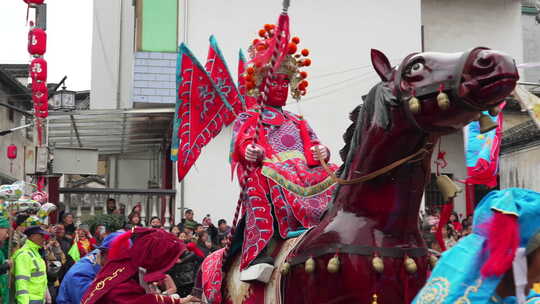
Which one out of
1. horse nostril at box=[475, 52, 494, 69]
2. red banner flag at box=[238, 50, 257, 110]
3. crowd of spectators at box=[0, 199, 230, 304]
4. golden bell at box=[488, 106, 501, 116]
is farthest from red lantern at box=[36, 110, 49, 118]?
horse nostril at box=[475, 52, 494, 69]

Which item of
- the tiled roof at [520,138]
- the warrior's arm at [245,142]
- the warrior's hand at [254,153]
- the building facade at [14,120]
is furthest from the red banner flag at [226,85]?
the building facade at [14,120]

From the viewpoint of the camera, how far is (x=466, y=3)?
26141 millimetres

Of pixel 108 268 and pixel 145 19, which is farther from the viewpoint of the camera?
pixel 145 19

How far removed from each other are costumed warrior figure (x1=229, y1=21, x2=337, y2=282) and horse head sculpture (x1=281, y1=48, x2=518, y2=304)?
3.00 ft

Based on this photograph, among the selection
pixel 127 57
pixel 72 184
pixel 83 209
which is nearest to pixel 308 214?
pixel 83 209

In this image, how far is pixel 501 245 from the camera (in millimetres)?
3172

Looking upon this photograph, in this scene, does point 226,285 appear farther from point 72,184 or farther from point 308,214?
point 72,184

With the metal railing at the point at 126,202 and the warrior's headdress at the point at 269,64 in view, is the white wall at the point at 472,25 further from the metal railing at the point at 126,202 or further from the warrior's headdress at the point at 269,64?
the warrior's headdress at the point at 269,64

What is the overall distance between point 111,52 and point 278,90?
25805 millimetres

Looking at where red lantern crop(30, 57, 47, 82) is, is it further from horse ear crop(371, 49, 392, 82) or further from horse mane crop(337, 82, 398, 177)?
horse ear crop(371, 49, 392, 82)

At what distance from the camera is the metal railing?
20.1 metres

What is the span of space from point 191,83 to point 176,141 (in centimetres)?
59

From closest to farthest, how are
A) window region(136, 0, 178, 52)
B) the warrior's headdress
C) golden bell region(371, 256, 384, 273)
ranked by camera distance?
golden bell region(371, 256, 384, 273)
the warrior's headdress
window region(136, 0, 178, 52)

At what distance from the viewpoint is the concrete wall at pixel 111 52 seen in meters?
28.7
